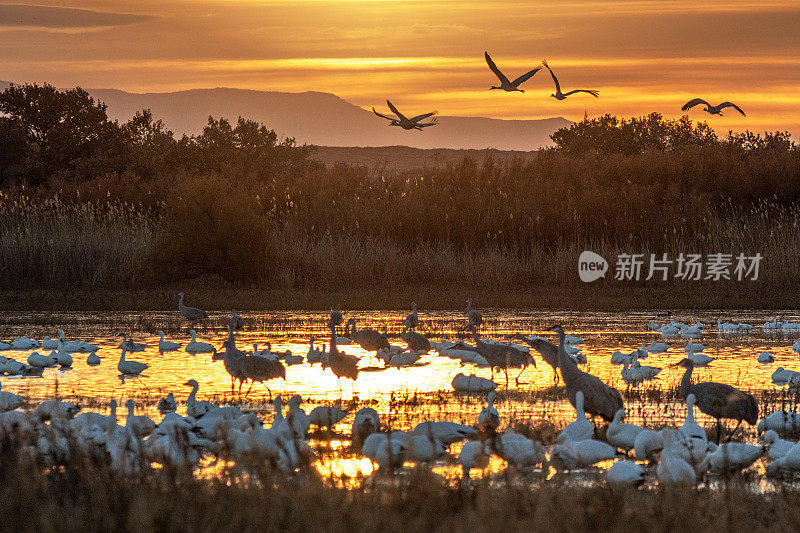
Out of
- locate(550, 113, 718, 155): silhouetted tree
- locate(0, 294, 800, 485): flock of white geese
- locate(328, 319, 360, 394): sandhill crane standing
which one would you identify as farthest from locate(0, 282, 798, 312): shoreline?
locate(550, 113, 718, 155): silhouetted tree

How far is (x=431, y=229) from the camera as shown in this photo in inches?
1118

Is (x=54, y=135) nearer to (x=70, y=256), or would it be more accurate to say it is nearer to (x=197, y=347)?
(x=70, y=256)

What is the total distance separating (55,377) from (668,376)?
7.45 metres

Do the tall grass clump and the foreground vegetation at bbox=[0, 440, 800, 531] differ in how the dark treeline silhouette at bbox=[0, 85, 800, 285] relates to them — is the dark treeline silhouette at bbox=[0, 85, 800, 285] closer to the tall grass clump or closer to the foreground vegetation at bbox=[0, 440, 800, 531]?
the tall grass clump

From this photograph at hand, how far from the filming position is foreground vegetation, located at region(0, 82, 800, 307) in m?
25.6

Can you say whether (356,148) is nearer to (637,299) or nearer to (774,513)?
(637,299)

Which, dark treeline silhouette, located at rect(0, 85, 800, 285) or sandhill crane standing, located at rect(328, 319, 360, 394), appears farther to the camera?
dark treeline silhouette, located at rect(0, 85, 800, 285)

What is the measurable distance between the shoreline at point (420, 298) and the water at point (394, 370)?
1286 mm

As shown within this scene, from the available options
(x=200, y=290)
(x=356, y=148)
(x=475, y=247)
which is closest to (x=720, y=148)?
(x=475, y=247)

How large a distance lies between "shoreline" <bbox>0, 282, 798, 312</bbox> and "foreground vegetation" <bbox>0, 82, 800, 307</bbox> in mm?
110

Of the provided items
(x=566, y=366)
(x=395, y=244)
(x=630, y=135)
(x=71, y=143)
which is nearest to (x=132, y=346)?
(x=566, y=366)

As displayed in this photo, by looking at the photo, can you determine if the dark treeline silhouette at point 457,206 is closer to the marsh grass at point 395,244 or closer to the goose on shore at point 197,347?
the marsh grass at point 395,244

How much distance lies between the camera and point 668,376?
13.3 meters

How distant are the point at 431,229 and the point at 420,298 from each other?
4.99m
